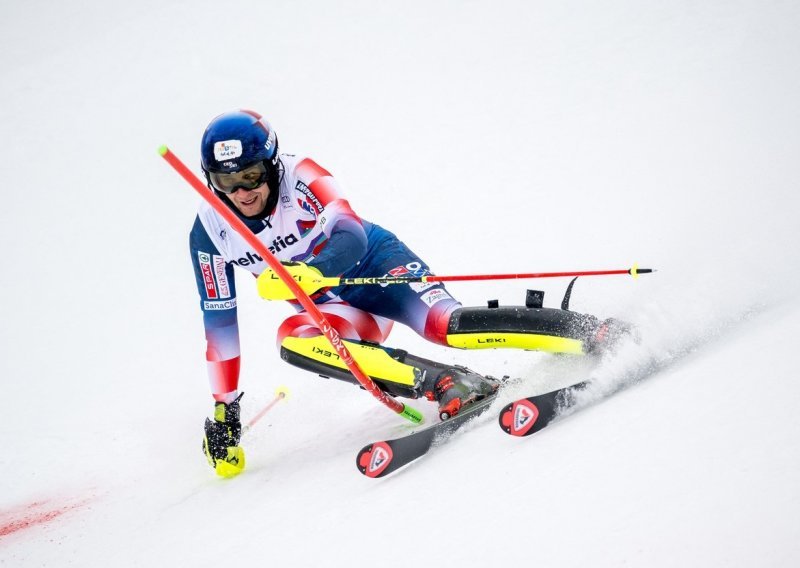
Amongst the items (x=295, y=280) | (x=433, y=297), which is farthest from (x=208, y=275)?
(x=433, y=297)

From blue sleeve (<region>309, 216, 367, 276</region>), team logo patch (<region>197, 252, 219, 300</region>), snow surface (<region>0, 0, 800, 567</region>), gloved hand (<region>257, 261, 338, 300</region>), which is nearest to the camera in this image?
snow surface (<region>0, 0, 800, 567</region>)

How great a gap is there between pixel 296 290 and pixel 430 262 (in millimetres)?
3825

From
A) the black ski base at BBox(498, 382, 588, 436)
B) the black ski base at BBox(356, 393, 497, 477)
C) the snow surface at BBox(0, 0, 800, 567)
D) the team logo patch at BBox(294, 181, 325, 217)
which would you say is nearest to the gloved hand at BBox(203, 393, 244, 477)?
the snow surface at BBox(0, 0, 800, 567)

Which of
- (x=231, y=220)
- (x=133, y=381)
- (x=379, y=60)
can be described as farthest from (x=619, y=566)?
(x=379, y=60)

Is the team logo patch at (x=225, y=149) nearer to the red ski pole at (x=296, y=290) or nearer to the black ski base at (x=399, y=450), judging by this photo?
the red ski pole at (x=296, y=290)

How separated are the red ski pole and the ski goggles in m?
0.24

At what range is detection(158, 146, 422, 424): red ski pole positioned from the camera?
3184 millimetres

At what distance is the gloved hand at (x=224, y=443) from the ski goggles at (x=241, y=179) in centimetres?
125

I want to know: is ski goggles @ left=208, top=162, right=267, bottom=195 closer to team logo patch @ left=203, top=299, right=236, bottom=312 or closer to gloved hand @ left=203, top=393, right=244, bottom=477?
team logo patch @ left=203, top=299, right=236, bottom=312

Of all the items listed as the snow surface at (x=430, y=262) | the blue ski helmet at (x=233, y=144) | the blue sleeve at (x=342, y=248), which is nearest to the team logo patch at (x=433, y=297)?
the blue sleeve at (x=342, y=248)

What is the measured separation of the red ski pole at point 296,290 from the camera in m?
3.18

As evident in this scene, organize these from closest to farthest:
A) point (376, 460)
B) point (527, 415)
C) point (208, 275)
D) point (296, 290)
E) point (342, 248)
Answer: point (527, 415), point (376, 460), point (296, 290), point (342, 248), point (208, 275)

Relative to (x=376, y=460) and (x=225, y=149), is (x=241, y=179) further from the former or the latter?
(x=376, y=460)

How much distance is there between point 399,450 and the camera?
10.4 ft
